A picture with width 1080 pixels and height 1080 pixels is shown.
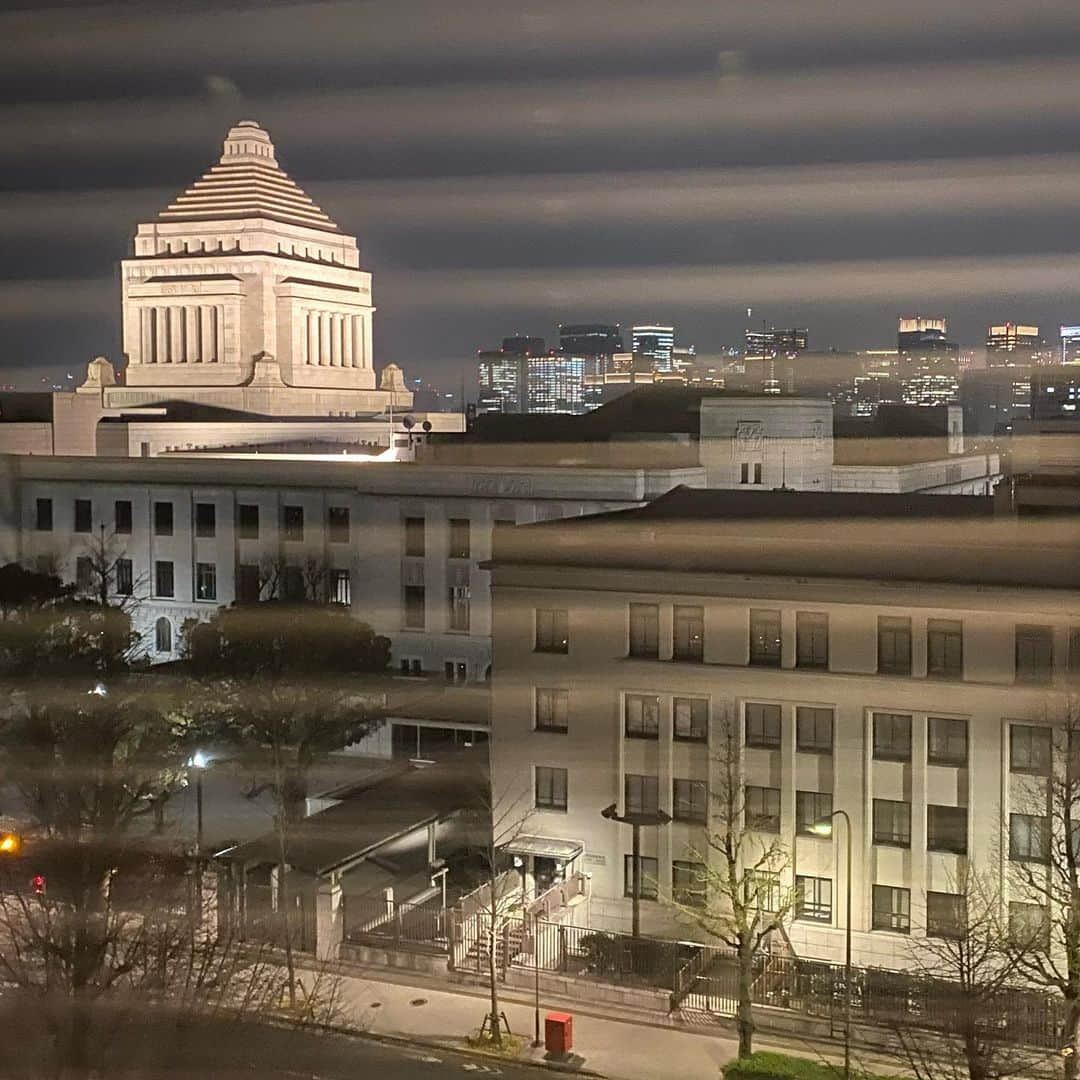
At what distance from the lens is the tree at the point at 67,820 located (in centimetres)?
172

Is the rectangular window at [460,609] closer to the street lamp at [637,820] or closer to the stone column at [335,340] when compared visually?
the street lamp at [637,820]

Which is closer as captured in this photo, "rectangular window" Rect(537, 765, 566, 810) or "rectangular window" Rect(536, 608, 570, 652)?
"rectangular window" Rect(536, 608, 570, 652)

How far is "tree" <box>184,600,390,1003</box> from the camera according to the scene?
461 centimetres

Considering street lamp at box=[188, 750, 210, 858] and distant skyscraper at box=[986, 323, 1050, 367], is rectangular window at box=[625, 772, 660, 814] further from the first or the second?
distant skyscraper at box=[986, 323, 1050, 367]

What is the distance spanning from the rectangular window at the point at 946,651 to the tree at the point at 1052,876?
276 millimetres

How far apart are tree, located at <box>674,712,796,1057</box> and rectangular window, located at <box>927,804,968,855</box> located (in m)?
0.43

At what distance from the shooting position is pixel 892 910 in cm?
372

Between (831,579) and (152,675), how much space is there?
2.56 meters

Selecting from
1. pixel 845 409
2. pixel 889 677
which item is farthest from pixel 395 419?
pixel 845 409

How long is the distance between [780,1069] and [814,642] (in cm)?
117

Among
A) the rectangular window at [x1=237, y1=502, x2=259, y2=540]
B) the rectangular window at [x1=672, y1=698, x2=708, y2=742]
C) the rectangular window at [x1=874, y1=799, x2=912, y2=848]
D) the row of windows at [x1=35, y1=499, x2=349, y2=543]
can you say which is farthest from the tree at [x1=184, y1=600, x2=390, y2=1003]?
the rectangular window at [x1=237, y1=502, x2=259, y2=540]

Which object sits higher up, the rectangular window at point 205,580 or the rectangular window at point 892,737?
the rectangular window at point 892,737

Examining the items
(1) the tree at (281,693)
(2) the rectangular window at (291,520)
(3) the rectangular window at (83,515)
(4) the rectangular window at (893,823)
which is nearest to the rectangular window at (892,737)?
(4) the rectangular window at (893,823)

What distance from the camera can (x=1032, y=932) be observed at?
10.7 ft
